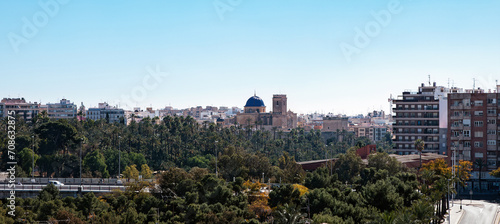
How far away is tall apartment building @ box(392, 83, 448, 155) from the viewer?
107 m

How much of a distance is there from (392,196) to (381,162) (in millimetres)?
26990

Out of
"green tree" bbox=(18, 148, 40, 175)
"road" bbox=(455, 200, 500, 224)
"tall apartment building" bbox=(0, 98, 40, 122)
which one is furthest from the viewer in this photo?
"tall apartment building" bbox=(0, 98, 40, 122)

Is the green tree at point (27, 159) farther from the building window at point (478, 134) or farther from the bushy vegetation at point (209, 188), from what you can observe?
the building window at point (478, 134)

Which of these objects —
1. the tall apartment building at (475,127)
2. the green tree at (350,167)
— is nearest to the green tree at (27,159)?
the green tree at (350,167)

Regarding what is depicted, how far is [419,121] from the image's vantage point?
10869 cm

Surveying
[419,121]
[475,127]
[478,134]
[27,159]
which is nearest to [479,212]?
[478,134]

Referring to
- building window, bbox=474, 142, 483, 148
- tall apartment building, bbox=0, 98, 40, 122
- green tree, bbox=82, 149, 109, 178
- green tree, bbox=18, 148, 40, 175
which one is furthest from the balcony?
tall apartment building, bbox=0, 98, 40, 122

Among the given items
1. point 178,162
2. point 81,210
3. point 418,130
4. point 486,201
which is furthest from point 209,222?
point 418,130

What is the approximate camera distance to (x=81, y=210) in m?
53.2

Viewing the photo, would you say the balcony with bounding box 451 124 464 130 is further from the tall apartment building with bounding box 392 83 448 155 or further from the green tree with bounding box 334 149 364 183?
the green tree with bounding box 334 149 364 183

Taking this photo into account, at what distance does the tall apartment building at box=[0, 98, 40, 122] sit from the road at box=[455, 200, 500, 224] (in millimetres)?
126530

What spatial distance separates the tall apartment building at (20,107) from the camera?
170m

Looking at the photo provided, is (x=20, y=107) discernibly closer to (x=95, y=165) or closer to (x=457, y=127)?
(x=95, y=165)

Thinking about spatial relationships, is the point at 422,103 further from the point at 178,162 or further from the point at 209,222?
the point at 209,222
